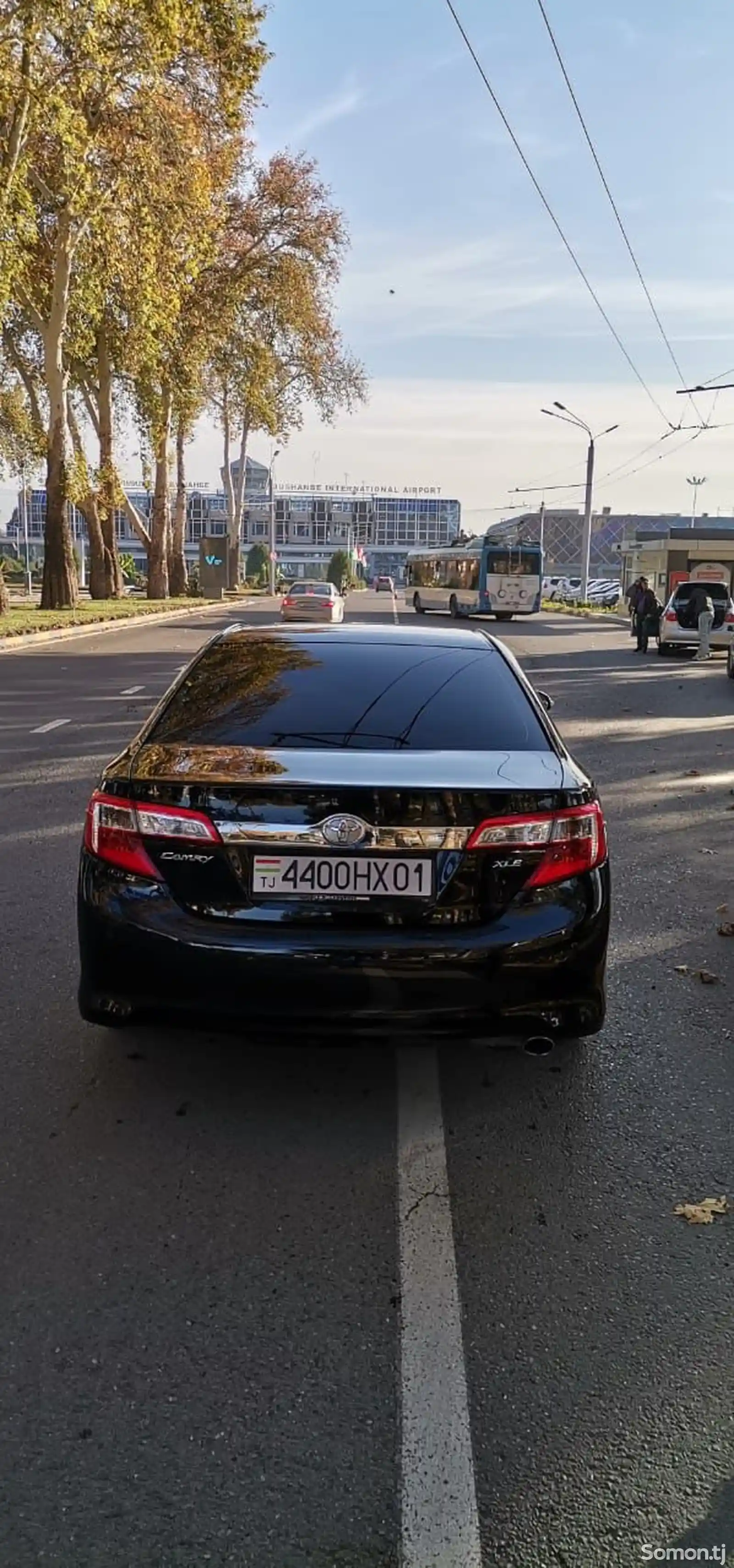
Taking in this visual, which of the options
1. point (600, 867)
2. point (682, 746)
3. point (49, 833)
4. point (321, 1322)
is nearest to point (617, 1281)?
point (321, 1322)

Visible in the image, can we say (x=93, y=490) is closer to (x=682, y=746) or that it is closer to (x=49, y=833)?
(x=682, y=746)

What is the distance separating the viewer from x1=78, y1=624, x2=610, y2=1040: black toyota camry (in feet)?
11.1

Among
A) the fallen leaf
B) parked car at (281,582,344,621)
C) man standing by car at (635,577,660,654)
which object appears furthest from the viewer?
parked car at (281,582,344,621)

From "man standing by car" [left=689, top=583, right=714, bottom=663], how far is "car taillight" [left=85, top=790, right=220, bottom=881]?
2236 centimetres

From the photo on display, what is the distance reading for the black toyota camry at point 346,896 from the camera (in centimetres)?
339

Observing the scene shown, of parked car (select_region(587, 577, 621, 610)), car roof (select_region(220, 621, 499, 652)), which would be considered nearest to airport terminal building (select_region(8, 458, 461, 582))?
parked car (select_region(587, 577, 621, 610))

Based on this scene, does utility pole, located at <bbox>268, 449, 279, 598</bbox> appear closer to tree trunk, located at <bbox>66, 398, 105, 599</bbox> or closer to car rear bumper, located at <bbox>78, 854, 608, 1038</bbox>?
tree trunk, located at <bbox>66, 398, 105, 599</bbox>

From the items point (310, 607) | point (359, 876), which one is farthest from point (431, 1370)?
point (310, 607)

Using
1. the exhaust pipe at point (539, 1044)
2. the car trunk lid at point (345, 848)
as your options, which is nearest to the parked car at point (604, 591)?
the exhaust pipe at point (539, 1044)

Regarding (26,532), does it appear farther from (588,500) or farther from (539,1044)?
(539,1044)

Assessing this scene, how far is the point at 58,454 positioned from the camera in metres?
27.6

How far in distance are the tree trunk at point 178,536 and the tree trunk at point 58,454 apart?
65.9 ft

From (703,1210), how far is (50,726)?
10.1 metres

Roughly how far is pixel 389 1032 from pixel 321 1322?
0.87m
